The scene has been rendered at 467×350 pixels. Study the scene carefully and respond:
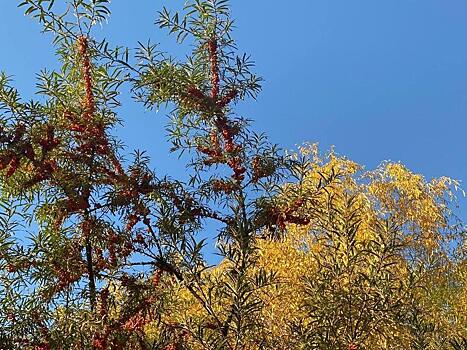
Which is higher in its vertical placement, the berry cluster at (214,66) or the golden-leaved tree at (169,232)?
the berry cluster at (214,66)

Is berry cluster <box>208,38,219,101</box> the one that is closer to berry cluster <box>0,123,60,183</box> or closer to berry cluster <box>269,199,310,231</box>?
berry cluster <box>269,199,310,231</box>

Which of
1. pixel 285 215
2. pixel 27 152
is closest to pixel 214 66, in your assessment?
pixel 285 215

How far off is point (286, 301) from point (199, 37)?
2.89 metres

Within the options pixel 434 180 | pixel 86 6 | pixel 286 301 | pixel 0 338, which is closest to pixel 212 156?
pixel 86 6

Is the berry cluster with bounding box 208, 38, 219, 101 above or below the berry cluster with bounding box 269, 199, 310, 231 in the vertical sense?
above

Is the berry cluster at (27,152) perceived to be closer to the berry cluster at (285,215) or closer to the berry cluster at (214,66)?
the berry cluster at (214,66)

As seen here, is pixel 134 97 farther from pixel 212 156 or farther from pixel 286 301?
pixel 286 301

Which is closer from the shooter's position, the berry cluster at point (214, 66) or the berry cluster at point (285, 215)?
the berry cluster at point (285, 215)

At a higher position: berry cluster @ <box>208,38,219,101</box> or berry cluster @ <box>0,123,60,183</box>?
berry cluster @ <box>208,38,219,101</box>

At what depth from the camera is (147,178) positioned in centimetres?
253

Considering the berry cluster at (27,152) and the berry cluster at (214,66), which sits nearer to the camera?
the berry cluster at (27,152)

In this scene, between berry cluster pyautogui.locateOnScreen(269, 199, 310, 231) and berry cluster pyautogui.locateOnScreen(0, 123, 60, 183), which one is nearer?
berry cluster pyautogui.locateOnScreen(0, 123, 60, 183)

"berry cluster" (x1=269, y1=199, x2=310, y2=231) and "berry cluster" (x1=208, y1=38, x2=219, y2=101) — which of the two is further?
"berry cluster" (x1=208, y1=38, x2=219, y2=101)

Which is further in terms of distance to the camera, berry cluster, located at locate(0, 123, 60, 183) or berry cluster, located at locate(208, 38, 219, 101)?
berry cluster, located at locate(208, 38, 219, 101)
